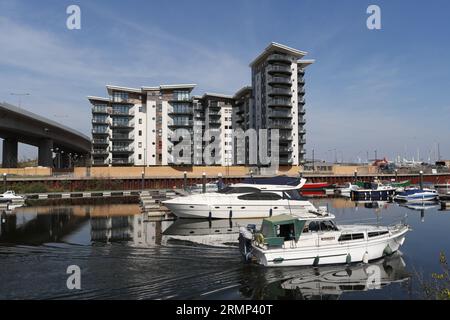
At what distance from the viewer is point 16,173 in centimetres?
6638

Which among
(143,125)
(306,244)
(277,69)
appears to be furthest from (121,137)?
(306,244)

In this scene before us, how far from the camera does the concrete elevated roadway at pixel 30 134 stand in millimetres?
66938

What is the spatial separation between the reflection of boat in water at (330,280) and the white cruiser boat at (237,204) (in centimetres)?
1534

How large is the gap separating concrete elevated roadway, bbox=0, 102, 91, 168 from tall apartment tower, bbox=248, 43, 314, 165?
5183 centimetres

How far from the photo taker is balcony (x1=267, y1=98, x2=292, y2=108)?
293 ft

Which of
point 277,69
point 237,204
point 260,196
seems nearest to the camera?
point 237,204

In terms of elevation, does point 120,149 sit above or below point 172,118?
below

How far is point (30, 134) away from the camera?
78.3 metres

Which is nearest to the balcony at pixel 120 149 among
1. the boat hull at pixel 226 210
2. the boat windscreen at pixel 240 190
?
the boat hull at pixel 226 210

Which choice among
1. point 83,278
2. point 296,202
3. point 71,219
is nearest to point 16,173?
point 71,219

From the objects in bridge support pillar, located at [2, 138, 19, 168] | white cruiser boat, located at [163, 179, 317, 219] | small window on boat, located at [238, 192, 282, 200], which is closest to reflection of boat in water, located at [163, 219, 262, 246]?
white cruiser boat, located at [163, 179, 317, 219]

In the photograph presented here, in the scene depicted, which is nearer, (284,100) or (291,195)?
(291,195)
